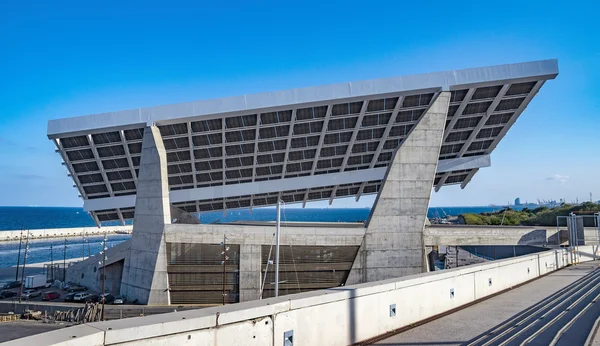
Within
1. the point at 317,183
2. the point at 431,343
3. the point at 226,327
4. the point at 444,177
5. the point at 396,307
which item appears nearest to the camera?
the point at 226,327

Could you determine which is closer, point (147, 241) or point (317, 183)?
point (147, 241)

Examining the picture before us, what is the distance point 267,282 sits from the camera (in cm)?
3150

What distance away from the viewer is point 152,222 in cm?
3119

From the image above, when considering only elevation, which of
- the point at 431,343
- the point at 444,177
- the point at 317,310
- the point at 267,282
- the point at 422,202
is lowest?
the point at 267,282

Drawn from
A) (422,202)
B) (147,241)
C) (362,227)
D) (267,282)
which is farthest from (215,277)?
(422,202)

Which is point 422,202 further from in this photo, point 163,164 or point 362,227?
point 163,164

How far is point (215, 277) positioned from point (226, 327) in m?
27.0

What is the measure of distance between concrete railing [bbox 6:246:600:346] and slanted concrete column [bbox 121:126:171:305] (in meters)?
25.1

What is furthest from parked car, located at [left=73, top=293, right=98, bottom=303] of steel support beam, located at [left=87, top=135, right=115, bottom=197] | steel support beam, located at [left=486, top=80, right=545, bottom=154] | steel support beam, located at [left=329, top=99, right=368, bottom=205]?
steel support beam, located at [left=486, top=80, right=545, bottom=154]

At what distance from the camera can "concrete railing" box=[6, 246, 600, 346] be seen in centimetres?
489

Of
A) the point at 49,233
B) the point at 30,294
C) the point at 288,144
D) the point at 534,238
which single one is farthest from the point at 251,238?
the point at 49,233

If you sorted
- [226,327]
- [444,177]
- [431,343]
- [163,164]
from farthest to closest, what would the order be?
[444,177] → [163,164] → [431,343] → [226,327]

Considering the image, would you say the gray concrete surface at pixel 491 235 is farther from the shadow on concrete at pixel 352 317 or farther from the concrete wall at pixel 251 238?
the shadow on concrete at pixel 352 317

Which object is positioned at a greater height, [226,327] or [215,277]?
[226,327]
